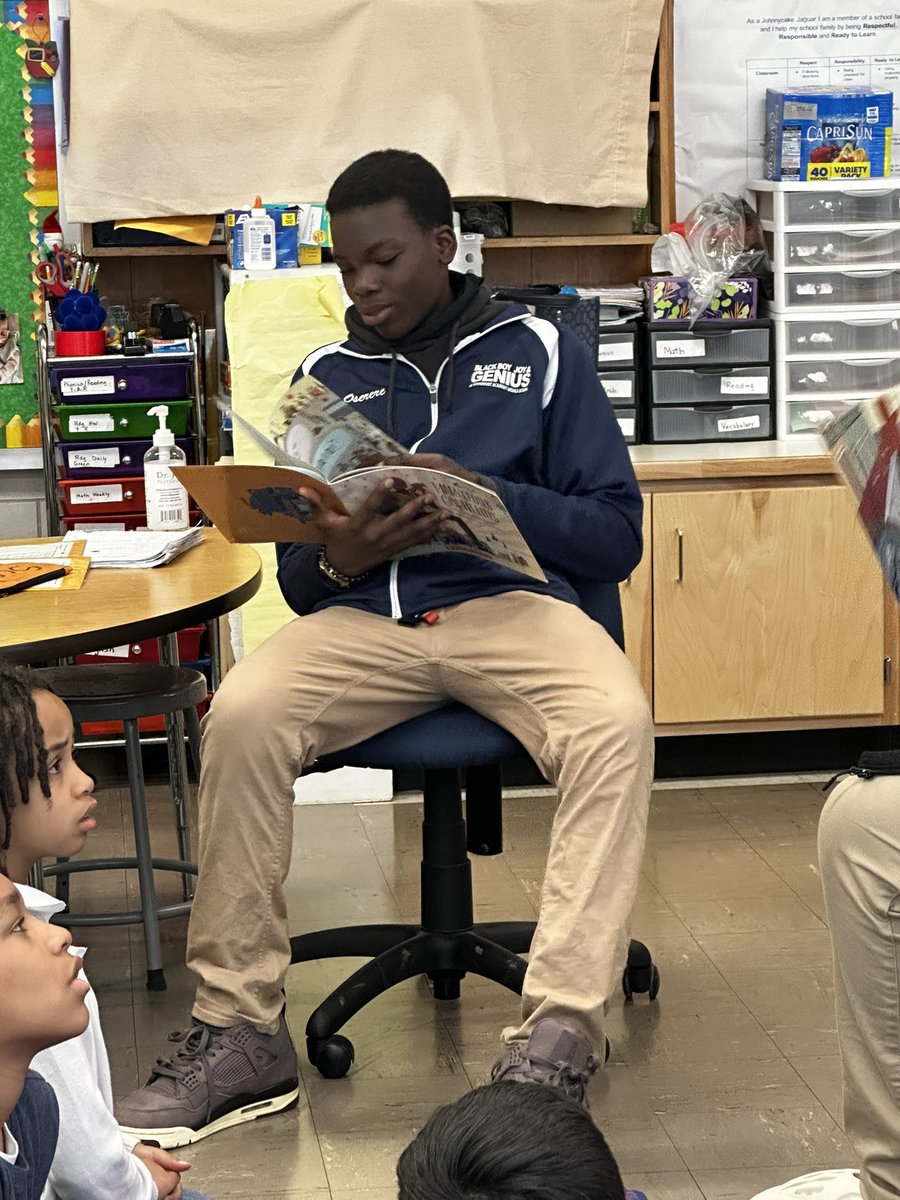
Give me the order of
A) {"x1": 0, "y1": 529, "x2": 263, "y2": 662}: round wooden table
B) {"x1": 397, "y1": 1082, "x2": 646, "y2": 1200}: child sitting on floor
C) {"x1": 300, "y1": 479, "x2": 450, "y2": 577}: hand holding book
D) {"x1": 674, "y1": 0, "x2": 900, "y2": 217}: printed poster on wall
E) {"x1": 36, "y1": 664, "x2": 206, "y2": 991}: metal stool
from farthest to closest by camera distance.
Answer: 1. {"x1": 674, "y1": 0, "x2": 900, "y2": 217}: printed poster on wall
2. {"x1": 36, "y1": 664, "x2": 206, "y2": 991}: metal stool
3. {"x1": 300, "y1": 479, "x2": 450, "y2": 577}: hand holding book
4. {"x1": 0, "y1": 529, "x2": 263, "y2": 662}: round wooden table
5. {"x1": 397, "y1": 1082, "x2": 646, "y2": 1200}: child sitting on floor

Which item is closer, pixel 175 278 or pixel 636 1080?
pixel 636 1080

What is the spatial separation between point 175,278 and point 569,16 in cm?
113

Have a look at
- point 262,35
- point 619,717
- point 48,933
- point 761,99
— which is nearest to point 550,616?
point 619,717

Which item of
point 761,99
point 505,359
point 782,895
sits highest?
point 761,99

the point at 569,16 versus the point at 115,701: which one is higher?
the point at 569,16

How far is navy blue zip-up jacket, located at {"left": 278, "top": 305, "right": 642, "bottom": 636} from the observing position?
99.5 inches

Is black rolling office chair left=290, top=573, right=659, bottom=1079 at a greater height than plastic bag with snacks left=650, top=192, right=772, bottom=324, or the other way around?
plastic bag with snacks left=650, top=192, right=772, bottom=324

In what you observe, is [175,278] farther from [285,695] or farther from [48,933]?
[48,933]

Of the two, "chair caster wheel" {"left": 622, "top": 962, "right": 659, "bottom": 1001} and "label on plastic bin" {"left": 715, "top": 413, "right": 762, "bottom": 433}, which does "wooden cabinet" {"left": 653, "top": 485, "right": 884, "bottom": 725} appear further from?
"chair caster wheel" {"left": 622, "top": 962, "right": 659, "bottom": 1001}

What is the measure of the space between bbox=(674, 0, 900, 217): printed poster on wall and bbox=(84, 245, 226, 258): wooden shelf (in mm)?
1173

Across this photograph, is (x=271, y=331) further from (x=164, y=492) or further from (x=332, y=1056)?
(x=332, y=1056)

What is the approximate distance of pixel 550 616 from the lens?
249 cm

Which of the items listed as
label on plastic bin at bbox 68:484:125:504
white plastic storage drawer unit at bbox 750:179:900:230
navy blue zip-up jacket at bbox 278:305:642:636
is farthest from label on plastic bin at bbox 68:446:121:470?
white plastic storage drawer unit at bbox 750:179:900:230

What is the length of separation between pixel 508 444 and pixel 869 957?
3.31ft
